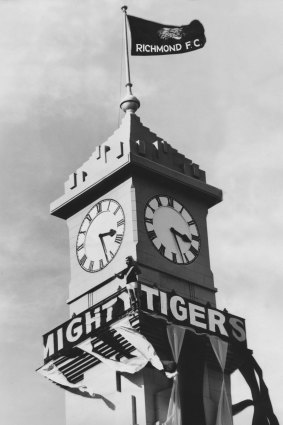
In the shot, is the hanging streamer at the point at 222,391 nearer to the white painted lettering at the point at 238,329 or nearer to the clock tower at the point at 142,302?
the clock tower at the point at 142,302

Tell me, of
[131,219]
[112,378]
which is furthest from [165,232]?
[112,378]

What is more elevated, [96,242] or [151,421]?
[96,242]

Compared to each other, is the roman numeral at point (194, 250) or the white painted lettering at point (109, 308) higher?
the roman numeral at point (194, 250)

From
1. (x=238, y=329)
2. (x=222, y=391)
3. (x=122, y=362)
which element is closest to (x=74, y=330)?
(x=122, y=362)

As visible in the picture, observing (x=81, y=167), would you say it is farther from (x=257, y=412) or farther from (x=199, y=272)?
(x=257, y=412)

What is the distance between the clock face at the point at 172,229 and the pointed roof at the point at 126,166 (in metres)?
1.27

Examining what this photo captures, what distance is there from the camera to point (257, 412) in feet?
234

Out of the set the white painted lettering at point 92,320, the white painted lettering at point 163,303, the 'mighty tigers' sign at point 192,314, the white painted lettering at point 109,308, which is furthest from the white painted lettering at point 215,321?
the white painted lettering at point 92,320

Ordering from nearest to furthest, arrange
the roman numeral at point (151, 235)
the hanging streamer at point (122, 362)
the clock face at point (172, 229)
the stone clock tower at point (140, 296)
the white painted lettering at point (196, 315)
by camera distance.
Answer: the hanging streamer at point (122, 362), the stone clock tower at point (140, 296), the white painted lettering at point (196, 315), the roman numeral at point (151, 235), the clock face at point (172, 229)

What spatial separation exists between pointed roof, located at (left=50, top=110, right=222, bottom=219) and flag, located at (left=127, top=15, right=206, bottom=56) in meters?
3.48

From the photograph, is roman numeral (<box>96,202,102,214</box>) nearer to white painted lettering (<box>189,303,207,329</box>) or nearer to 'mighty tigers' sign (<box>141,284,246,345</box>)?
'mighty tigers' sign (<box>141,284,246,345</box>)

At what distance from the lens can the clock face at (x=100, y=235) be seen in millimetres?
73438

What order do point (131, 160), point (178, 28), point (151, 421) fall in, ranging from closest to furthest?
1. point (151, 421)
2. point (131, 160)
3. point (178, 28)

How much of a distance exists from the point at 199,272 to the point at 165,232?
94.6 inches
